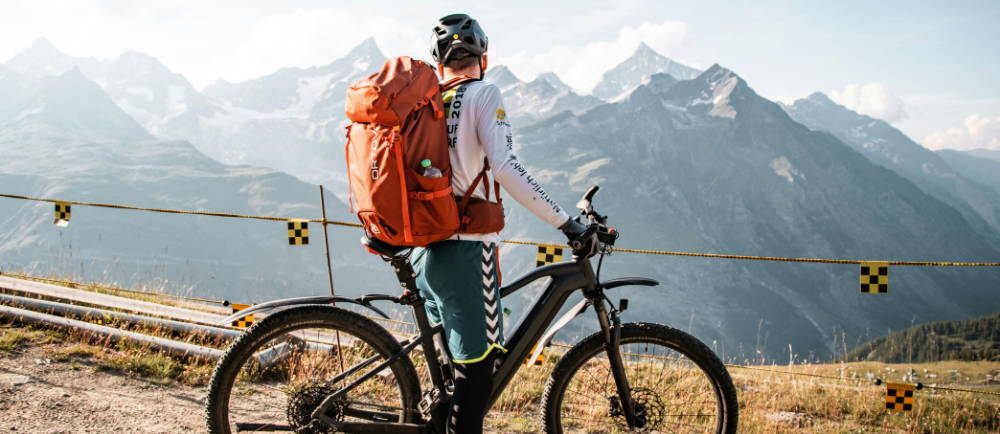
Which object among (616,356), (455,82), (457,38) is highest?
(457,38)

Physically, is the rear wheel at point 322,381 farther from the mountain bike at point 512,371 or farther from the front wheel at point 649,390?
the front wheel at point 649,390

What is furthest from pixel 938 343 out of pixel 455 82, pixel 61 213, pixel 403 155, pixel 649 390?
pixel 403 155

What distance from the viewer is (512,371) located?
10.7 feet

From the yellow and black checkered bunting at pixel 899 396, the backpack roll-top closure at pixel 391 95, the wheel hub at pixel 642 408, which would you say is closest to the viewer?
the backpack roll-top closure at pixel 391 95

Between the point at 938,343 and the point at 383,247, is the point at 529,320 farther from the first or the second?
the point at 938,343

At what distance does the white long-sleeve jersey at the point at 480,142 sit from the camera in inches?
111

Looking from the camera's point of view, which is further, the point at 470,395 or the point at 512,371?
the point at 512,371

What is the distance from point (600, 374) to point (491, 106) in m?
1.62

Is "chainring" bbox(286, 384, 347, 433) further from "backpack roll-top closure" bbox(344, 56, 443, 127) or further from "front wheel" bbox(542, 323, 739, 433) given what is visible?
"backpack roll-top closure" bbox(344, 56, 443, 127)

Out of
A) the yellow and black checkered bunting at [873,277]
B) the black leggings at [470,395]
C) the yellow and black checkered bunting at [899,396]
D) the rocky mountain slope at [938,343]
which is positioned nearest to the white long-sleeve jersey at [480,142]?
the black leggings at [470,395]

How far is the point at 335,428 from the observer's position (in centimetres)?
304

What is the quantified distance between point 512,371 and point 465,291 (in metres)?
0.65

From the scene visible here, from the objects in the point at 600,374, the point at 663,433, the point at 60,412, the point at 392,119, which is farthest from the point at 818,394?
the point at 60,412

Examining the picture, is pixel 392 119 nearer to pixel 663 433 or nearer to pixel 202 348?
pixel 663 433
